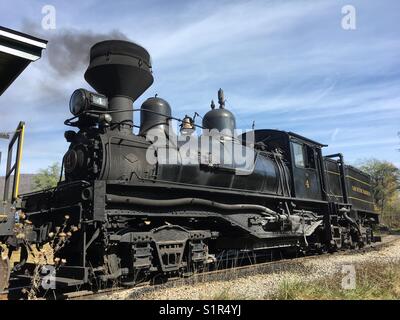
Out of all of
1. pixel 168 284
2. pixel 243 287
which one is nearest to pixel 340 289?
pixel 243 287

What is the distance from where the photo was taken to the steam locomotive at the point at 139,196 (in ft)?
20.8

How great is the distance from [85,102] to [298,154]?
7.50 m

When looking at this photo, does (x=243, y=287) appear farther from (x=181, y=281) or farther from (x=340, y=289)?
(x=340, y=289)

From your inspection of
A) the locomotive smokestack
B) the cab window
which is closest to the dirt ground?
the locomotive smokestack

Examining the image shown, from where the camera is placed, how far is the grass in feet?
17.8

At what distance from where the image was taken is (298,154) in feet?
39.8

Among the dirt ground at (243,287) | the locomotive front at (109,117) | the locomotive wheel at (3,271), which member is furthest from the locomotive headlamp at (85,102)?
the dirt ground at (243,287)

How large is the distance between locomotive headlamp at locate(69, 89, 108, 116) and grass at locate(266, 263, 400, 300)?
15.1 ft

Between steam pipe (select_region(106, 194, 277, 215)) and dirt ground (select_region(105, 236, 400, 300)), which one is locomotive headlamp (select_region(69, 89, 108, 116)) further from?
dirt ground (select_region(105, 236, 400, 300))

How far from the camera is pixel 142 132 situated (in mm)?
8117

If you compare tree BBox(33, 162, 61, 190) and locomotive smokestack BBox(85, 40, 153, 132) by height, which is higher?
tree BBox(33, 162, 61, 190)
